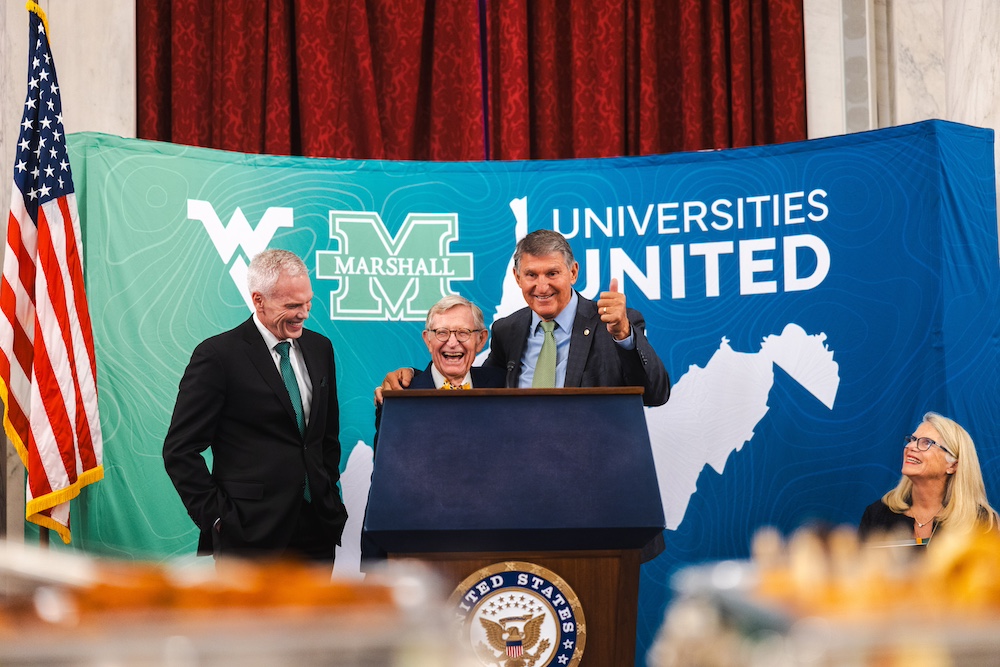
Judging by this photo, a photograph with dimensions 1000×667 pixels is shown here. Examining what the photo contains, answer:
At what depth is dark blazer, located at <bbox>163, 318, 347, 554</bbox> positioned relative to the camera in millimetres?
3748

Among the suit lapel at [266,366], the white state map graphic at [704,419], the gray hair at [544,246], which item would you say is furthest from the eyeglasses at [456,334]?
the white state map graphic at [704,419]

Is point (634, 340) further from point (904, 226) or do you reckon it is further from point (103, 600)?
point (103, 600)

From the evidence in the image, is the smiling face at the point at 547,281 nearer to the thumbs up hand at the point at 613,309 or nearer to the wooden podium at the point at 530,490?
the thumbs up hand at the point at 613,309

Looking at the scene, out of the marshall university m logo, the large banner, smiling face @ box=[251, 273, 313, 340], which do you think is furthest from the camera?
the marshall university m logo

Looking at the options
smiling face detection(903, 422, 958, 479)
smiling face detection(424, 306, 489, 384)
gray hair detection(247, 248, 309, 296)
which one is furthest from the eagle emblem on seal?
smiling face detection(903, 422, 958, 479)

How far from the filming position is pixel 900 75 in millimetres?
5816

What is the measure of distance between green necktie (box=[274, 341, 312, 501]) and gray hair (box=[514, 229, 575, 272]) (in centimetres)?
86

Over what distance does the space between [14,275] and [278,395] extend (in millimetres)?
1624

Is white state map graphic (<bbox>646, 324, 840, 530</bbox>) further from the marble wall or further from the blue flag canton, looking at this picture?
the blue flag canton

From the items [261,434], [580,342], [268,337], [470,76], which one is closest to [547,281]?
[580,342]

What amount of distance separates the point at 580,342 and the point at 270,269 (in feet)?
3.56

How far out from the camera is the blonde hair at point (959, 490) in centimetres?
405

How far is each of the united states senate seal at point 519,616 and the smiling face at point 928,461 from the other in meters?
2.09

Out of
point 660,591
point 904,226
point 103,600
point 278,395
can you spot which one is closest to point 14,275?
point 278,395
